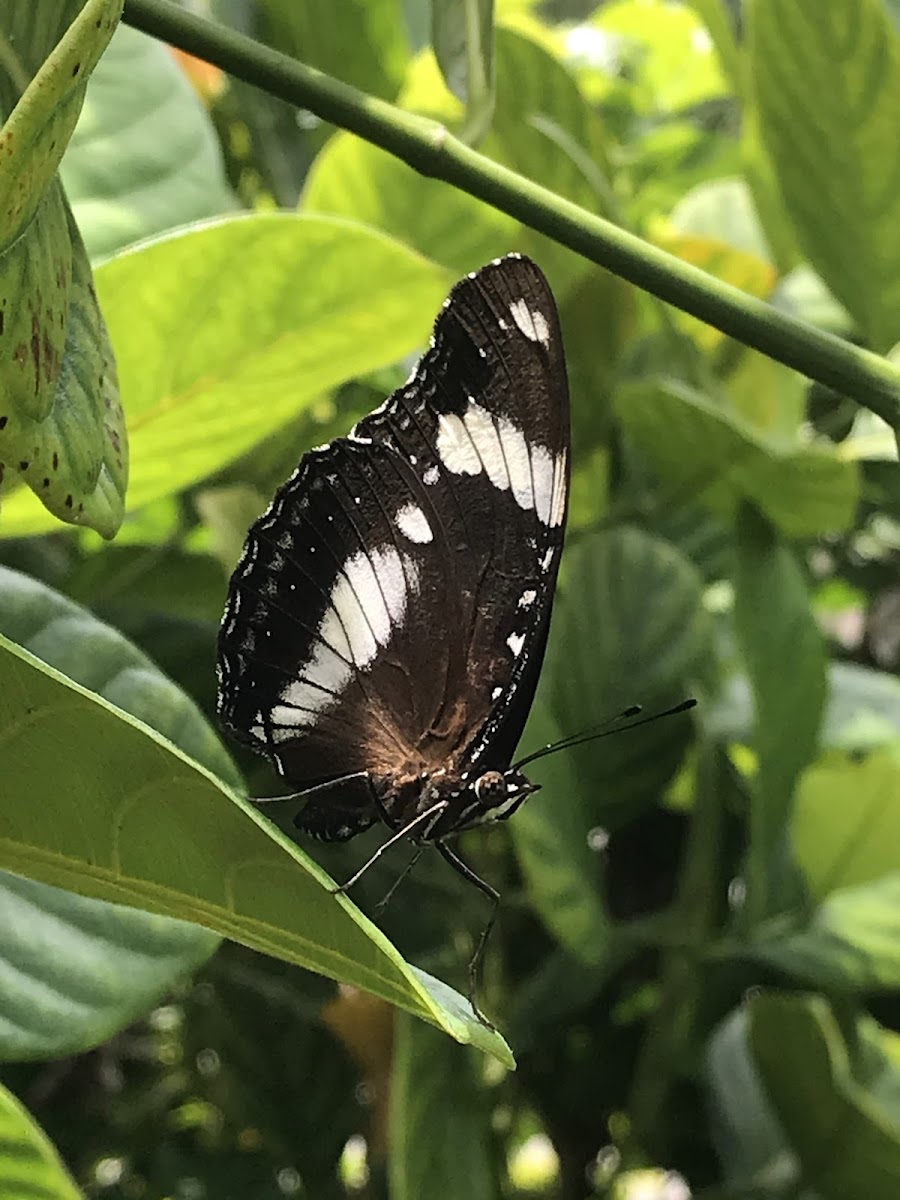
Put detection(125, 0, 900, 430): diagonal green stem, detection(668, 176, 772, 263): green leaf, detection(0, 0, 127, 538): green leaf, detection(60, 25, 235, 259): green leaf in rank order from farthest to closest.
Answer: detection(668, 176, 772, 263): green leaf < detection(60, 25, 235, 259): green leaf < detection(125, 0, 900, 430): diagonal green stem < detection(0, 0, 127, 538): green leaf

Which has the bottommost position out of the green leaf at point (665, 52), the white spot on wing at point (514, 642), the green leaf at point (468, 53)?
the green leaf at point (665, 52)

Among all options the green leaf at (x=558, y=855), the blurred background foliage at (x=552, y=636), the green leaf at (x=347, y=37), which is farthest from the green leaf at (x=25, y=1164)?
the green leaf at (x=347, y=37)

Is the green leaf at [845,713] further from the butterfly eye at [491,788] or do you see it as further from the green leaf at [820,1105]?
the butterfly eye at [491,788]

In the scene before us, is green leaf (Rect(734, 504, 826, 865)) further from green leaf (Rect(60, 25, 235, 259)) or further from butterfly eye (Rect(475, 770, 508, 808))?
green leaf (Rect(60, 25, 235, 259))

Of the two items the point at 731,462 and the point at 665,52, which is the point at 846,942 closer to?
the point at 731,462

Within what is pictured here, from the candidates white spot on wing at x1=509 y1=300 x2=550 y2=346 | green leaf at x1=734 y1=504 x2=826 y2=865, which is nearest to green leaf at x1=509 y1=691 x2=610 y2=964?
green leaf at x1=734 y1=504 x2=826 y2=865

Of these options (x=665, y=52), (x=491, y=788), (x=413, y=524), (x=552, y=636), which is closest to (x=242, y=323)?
(x=413, y=524)
